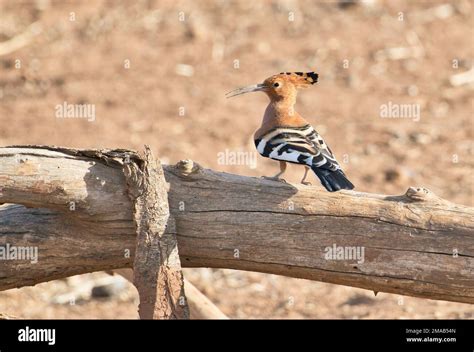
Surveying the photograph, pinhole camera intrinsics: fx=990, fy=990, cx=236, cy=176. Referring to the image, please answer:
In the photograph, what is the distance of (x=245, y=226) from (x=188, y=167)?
52 cm

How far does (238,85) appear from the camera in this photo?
14469 millimetres

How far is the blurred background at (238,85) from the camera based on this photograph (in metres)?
11.7

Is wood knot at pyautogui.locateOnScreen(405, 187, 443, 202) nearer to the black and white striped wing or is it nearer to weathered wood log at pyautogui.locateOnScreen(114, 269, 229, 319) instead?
the black and white striped wing

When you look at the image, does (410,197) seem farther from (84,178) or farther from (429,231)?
(84,178)

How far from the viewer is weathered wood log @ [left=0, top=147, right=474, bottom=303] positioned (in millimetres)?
5953

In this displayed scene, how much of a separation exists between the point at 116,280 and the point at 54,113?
179 inches

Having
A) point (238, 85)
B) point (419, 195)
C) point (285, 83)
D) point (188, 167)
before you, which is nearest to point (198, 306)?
point (188, 167)

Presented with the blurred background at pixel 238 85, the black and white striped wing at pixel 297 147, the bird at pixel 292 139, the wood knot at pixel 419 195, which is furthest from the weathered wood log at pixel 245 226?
the blurred background at pixel 238 85

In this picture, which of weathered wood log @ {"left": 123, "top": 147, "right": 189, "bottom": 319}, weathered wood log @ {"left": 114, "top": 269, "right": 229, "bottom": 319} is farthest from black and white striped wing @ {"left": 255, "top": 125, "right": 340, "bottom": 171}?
weathered wood log @ {"left": 114, "top": 269, "right": 229, "bottom": 319}

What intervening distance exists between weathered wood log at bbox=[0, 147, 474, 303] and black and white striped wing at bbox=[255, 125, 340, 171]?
255 millimetres

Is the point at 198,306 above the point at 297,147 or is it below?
below

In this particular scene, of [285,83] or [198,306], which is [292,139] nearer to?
[285,83]

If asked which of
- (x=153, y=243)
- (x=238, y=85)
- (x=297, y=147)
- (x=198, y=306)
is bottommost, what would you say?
(x=198, y=306)
